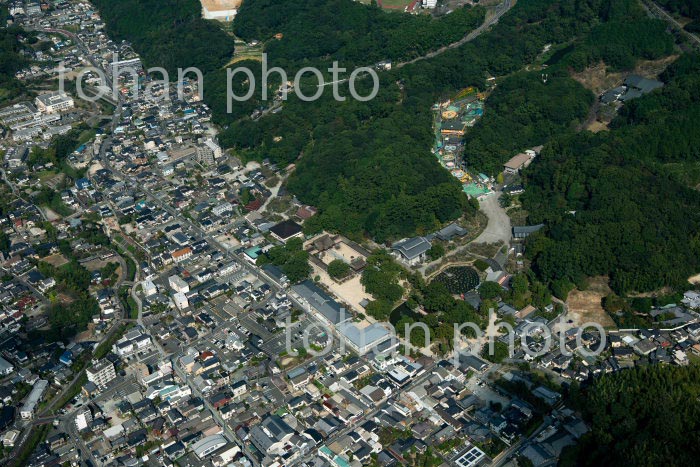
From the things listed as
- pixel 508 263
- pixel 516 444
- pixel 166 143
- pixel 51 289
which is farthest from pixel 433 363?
pixel 166 143

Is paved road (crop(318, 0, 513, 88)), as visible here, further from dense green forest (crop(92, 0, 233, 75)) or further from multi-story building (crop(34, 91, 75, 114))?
multi-story building (crop(34, 91, 75, 114))

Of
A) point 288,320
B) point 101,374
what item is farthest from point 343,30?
point 101,374

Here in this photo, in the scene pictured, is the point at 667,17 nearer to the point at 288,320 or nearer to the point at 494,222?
the point at 494,222

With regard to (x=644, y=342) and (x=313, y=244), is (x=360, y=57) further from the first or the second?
(x=644, y=342)

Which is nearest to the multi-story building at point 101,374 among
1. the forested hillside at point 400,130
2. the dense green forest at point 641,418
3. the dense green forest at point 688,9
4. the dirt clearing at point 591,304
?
the forested hillside at point 400,130

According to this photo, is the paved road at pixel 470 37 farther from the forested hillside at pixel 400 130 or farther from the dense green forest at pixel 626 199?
the dense green forest at pixel 626 199

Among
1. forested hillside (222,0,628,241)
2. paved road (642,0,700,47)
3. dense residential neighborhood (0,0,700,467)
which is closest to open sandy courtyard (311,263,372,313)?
dense residential neighborhood (0,0,700,467)
